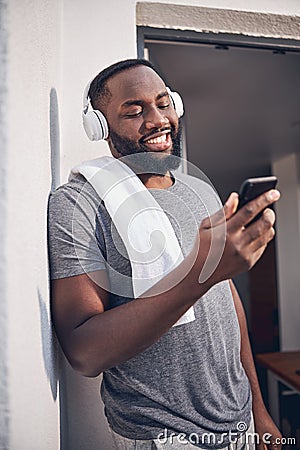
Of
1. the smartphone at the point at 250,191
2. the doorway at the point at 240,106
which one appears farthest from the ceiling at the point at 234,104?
the smartphone at the point at 250,191

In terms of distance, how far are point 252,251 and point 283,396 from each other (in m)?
1.76

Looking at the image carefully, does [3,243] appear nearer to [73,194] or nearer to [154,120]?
[73,194]

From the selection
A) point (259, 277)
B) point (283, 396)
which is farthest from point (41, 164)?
point (259, 277)

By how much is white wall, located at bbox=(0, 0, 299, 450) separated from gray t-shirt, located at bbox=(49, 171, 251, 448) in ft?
0.12

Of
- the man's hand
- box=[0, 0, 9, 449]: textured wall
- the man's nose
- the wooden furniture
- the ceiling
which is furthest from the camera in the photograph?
the wooden furniture

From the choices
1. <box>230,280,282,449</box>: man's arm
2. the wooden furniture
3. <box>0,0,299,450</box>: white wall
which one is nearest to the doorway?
<box>0,0,299,450</box>: white wall

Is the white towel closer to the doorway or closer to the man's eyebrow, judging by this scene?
the man's eyebrow

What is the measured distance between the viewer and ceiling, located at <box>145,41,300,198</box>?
64.5 inches

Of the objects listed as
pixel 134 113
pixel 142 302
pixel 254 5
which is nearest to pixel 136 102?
pixel 134 113

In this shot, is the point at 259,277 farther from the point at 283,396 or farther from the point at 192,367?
the point at 192,367

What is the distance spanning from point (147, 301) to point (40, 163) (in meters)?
0.21

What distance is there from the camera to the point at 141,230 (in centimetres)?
67

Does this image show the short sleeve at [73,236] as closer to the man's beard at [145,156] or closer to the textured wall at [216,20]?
the man's beard at [145,156]

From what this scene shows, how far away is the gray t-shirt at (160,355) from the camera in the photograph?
668 millimetres
